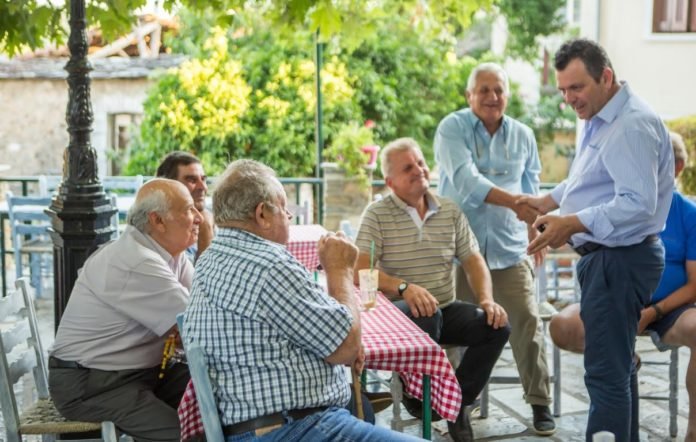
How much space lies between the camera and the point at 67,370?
2752mm

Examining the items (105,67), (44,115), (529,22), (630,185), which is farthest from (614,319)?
(529,22)

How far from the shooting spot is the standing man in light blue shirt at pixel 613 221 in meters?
2.99

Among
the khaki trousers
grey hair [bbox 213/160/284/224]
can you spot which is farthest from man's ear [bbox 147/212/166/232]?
the khaki trousers

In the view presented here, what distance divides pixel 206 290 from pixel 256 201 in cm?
26

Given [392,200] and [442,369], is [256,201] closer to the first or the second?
[442,369]

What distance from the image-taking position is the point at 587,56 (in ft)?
10.2

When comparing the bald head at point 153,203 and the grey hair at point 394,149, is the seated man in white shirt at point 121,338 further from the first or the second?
the grey hair at point 394,149

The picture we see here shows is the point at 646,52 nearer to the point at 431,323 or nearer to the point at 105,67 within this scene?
the point at 105,67

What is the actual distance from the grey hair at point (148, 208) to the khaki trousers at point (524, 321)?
177 cm

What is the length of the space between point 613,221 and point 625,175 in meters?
0.16

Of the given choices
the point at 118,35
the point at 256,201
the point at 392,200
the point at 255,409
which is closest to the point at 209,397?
the point at 255,409

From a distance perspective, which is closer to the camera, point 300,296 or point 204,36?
point 300,296

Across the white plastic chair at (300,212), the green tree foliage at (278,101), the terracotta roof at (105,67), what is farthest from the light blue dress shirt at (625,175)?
the terracotta roof at (105,67)

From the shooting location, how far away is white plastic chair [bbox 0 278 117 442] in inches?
108
